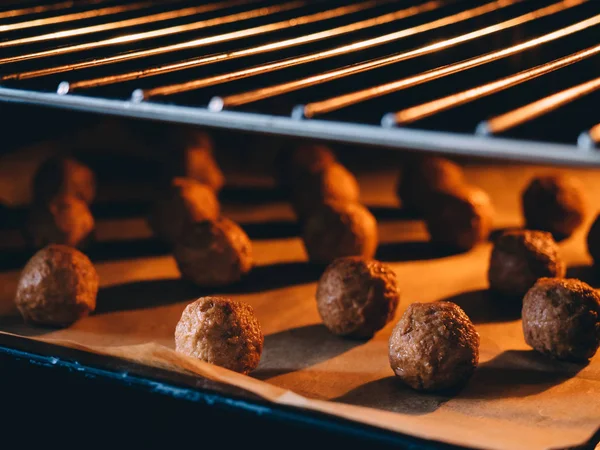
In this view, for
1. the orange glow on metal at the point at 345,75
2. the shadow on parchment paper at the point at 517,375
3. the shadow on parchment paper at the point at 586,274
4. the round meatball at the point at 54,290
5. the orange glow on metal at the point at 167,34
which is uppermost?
the orange glow on metal at the point at 167,34

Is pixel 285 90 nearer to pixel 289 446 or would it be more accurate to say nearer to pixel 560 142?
pixel 560 142

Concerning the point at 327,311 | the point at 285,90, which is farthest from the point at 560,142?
the point at 327,311

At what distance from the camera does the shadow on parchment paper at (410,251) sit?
3557 mm

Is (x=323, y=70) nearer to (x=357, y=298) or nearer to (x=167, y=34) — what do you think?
(x=167, y=34)

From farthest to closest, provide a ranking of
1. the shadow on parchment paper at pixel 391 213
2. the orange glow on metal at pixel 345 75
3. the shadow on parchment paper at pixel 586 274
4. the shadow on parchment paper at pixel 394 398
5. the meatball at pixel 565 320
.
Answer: the shadow on parchment paper at pixel 391 213
the shadow on parchment paper at pixel 586 274
the meatball at pixel 565 320
the shadow on parchment paper at pixel 394 398
the orange glow on metal at pixel 345 75

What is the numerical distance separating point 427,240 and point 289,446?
6.10 ft

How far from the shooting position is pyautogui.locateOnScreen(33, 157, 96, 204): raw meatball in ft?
12.1

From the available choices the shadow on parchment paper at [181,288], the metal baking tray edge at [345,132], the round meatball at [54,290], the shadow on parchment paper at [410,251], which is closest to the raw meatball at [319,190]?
the shadow on parchment paper at [410,251]

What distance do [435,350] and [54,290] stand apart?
4.32 feet

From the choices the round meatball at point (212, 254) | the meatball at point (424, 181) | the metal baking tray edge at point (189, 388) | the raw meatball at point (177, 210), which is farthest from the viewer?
the meatball at point (424, 181)

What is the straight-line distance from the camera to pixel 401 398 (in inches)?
94.2

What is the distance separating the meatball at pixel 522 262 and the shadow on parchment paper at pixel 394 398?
0.81 m

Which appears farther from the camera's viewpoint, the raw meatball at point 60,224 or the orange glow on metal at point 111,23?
the raw meatball at point 60,224

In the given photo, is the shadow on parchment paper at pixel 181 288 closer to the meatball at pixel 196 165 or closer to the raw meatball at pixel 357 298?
the raw meatball at pixel 357 298
